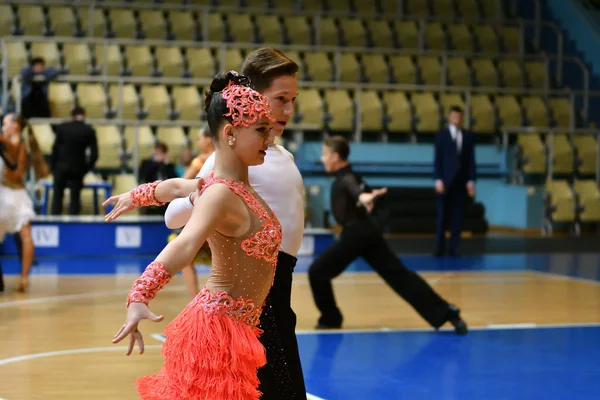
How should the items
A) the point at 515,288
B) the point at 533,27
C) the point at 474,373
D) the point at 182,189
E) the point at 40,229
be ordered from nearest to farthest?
the point at 182,189
the point at 474,373
the point at 515,288
the point at 40,229
the point at 533,27

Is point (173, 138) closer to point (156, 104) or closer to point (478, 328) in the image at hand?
point (156, 104)

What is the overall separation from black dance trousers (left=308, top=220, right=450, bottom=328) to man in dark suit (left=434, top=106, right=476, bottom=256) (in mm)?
6098

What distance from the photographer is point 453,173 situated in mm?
13828

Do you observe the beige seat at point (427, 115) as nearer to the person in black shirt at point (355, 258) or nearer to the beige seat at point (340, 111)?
the beige seat at point (340, 111)

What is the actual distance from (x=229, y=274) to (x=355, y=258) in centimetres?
479

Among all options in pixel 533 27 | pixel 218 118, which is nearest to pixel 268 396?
pixel 218 118

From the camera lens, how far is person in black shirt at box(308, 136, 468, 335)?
762cm

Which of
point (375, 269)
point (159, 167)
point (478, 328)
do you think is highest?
point (159, 167)

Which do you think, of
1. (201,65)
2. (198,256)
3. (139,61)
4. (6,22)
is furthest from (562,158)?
(198,256)

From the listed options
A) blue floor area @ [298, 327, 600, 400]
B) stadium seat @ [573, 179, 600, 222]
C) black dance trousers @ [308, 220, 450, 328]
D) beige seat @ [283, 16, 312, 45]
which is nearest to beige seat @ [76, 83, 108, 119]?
beige seat @ [283, 16, 312, 45]

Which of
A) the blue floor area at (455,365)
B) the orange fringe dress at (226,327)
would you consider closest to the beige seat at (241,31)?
the blue floor area at (455,365)

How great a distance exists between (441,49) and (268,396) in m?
16.3

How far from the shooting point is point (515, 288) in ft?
34.8

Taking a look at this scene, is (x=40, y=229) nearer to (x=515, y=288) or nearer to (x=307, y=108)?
(x=307, y=108)
